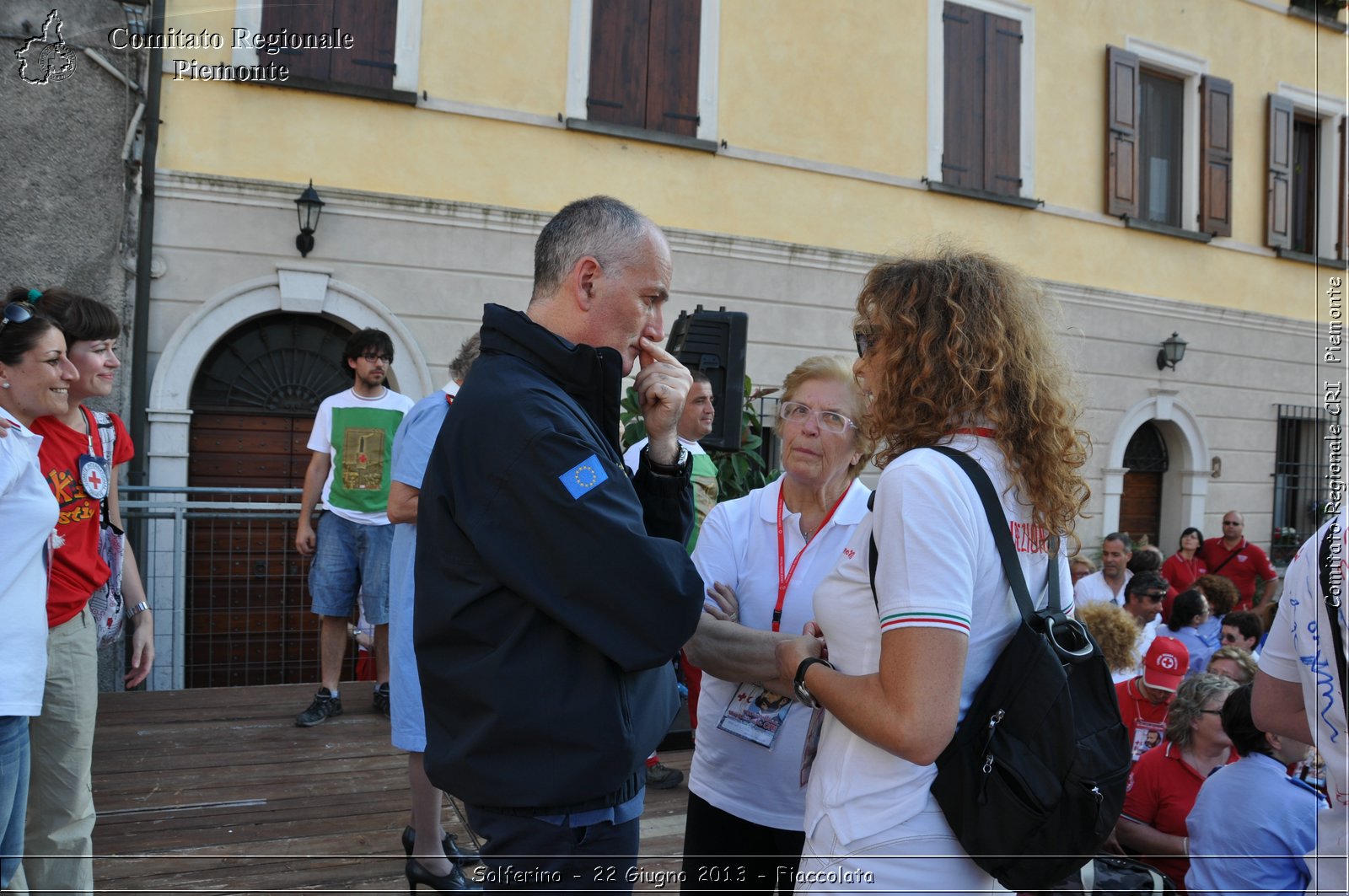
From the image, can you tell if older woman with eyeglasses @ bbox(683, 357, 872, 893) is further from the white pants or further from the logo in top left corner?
the logo in top left corner

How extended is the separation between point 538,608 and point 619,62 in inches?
321

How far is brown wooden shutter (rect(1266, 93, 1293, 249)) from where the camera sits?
12648 mm

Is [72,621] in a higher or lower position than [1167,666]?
higher

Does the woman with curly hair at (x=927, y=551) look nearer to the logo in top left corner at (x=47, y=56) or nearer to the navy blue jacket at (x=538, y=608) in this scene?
the navy blue jacket at (x=538, y=608)

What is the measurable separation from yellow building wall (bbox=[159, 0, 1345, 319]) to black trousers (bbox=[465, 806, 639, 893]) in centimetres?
705

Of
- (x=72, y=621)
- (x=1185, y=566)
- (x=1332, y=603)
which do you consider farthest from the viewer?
(x=1185, y=566)

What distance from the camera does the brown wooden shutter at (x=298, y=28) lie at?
770cm

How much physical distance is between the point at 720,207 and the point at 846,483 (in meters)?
7.05

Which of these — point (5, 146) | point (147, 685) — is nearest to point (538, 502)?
point (147, 685)

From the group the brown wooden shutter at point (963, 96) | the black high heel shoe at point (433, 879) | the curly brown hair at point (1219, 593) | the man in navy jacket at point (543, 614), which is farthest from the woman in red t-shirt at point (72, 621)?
the brown wooden shutter at point (963, 96)

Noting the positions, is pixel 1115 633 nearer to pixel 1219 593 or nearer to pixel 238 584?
pixel 1219 593

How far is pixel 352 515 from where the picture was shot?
5.53 m

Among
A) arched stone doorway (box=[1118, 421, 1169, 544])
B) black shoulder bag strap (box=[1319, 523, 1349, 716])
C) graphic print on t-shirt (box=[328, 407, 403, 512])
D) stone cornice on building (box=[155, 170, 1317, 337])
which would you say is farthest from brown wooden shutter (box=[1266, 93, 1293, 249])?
black shoulder bag strap (box=[1319, 523, 1349, 716])

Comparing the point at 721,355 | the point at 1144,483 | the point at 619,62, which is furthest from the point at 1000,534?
the point at 1144,483
